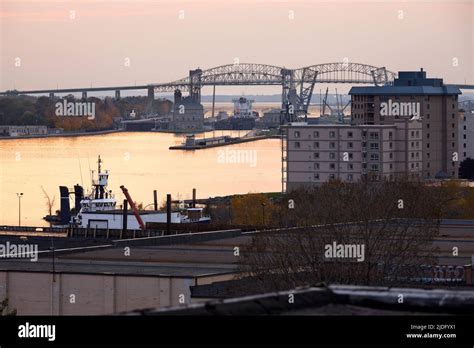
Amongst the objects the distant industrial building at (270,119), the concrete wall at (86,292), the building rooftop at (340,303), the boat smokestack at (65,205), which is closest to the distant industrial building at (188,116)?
the distant industrial building at (270,119)

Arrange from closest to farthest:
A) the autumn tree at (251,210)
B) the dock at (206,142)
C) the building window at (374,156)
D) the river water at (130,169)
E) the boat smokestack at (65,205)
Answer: the autumn tree at (251,210)
the boat smokestack at (65,205)
the building window at (374,156)
the river water at (130,169)
the dock at (206,142)

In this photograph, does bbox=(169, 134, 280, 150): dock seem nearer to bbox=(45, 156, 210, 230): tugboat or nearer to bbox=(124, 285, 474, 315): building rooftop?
bbox=(45, 156, 210, 230): tugboat

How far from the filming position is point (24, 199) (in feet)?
61.6

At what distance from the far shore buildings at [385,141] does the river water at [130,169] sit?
181 cm

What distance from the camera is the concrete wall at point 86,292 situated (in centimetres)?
600

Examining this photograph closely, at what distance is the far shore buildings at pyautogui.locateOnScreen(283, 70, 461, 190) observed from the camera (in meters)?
18.4

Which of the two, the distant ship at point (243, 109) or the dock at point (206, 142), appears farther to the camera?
the distant ship at point (243, 109)

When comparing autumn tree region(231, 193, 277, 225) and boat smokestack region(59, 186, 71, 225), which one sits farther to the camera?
boat smokestack region(59, 186, 71, 225)

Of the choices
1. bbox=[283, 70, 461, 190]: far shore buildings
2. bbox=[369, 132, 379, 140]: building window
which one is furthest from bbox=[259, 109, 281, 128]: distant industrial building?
bbox=[369, 132, 379, 140]: building window

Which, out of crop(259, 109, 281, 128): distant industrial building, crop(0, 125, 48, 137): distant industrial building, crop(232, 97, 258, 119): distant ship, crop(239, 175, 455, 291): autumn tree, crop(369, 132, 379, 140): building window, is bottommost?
crop(239, 175, 455, 291): autumn tree

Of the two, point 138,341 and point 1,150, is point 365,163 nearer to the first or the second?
point 138,341

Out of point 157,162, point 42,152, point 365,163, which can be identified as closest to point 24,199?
point 365,163

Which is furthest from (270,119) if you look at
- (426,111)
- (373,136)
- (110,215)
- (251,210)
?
(110,215)

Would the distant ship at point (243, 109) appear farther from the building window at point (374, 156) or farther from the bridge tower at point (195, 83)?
the building window at point (374, 156)
